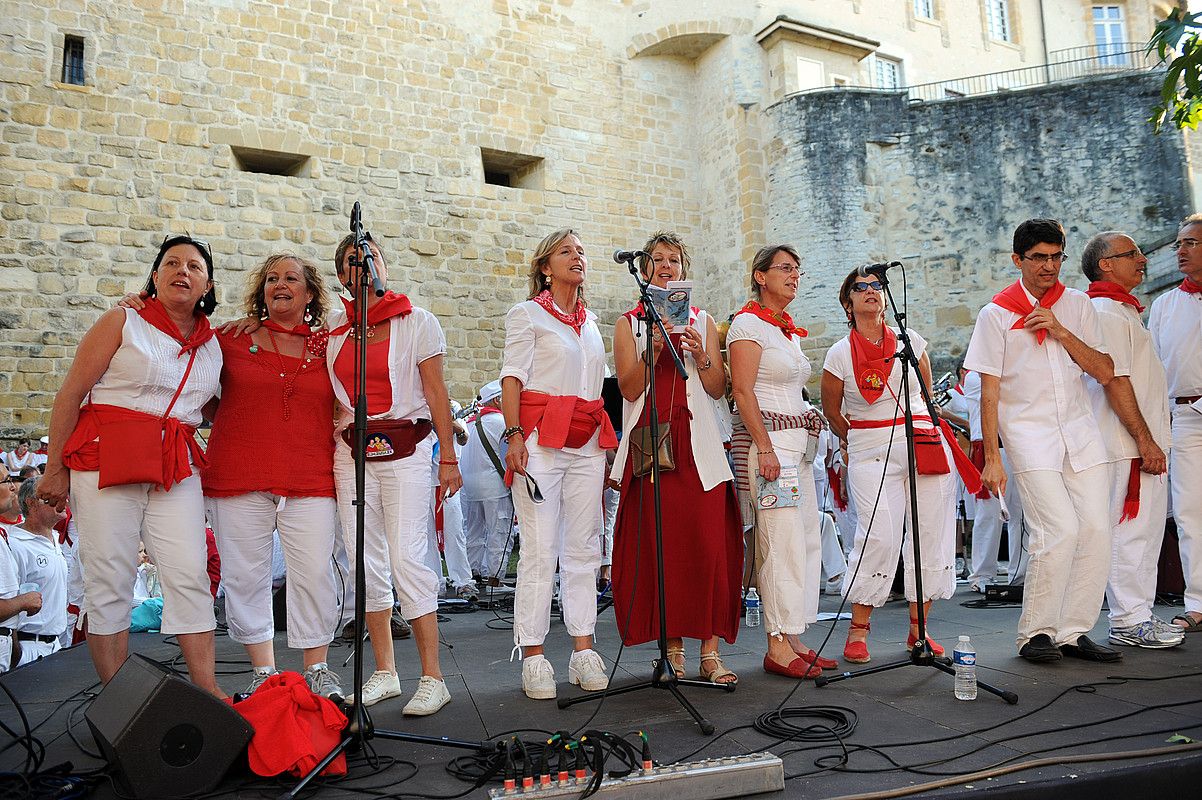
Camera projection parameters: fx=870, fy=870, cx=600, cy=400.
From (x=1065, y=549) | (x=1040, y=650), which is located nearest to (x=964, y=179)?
(x=1065, y=549)

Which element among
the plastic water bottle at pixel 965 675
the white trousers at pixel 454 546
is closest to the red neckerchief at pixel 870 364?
the plastic water bottle at pixel 965 675

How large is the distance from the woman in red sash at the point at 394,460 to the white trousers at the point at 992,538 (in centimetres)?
483

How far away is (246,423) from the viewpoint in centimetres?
354

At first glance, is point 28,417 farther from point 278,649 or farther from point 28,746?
point 28,746

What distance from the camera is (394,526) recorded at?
3.47m

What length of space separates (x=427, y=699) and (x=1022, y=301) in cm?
320

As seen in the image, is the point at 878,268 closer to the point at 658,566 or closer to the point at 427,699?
the point at 658,566

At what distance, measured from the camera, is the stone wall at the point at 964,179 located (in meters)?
15.6

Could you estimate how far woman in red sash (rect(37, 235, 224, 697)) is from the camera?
3164 millimetres

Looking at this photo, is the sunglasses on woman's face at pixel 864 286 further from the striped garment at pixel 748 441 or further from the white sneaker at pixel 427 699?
the white sneaker at pixel 427 699

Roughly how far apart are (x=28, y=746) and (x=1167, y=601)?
6.50m

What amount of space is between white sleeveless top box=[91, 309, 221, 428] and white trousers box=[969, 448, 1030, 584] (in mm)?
5678

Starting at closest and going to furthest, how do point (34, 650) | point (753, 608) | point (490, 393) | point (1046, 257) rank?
point (1046, 257) < point (34, 650) < point (753, 608) < point (490, 393)

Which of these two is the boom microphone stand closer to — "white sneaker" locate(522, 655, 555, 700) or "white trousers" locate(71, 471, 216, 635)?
"white sneaker" locate(522, 655, 555, 700)
